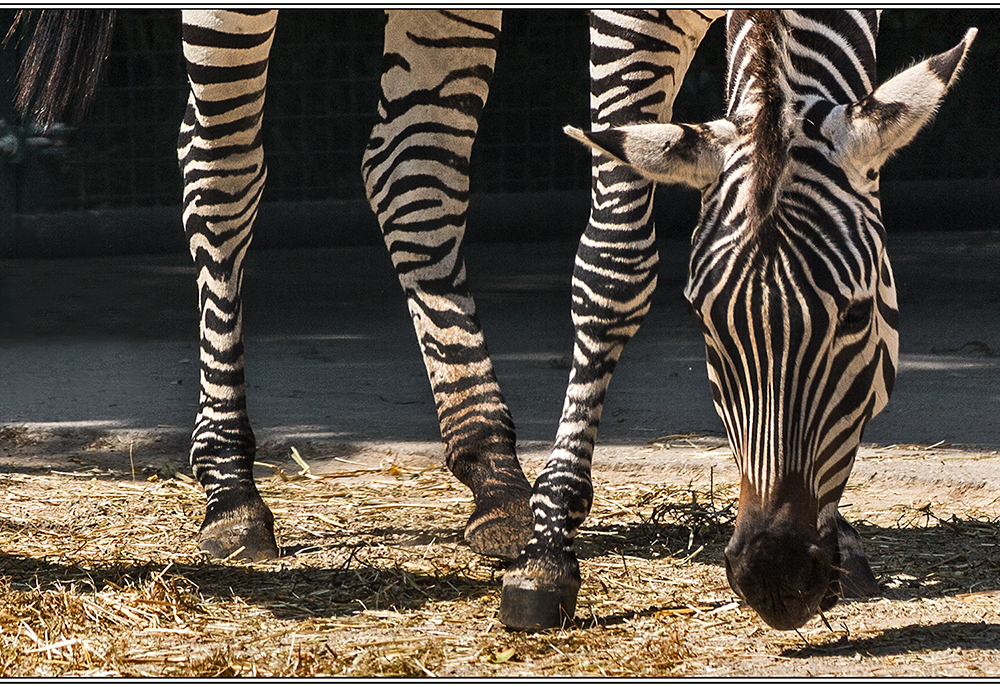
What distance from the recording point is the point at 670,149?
2.51 m

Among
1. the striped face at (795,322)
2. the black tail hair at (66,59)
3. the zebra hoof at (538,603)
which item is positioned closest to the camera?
the striped face at (795,322)

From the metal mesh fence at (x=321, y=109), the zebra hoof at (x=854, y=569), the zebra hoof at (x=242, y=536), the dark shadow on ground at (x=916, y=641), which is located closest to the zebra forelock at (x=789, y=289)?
the dark shadow on ground at (x=916, y=641)

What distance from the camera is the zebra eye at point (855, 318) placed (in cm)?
238

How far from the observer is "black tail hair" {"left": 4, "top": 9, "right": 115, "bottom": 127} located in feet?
16.0

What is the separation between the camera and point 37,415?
5.71 metres

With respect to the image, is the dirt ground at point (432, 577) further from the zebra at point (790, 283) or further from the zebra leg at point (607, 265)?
the zebra at point (790, 283)

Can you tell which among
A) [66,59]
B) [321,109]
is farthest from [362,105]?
[66,59]

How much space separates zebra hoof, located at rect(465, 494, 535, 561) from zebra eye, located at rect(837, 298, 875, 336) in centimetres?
161

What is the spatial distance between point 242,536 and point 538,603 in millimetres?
1219

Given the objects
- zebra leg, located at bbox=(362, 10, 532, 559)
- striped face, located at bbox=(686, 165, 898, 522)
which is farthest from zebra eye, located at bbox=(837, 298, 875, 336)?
zebra leg, located at bbox=(362, 10, 532, 559)

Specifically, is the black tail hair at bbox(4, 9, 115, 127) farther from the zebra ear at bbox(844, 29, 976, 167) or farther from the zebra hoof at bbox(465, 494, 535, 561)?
the zebra ear at bbox(844, 29, 976, 167)

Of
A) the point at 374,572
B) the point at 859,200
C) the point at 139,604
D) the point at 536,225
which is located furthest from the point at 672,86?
the point at 536,225

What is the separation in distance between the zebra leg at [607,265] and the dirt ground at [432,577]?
30cm

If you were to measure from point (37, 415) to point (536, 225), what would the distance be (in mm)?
6358
